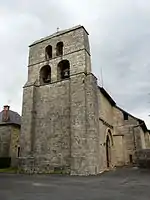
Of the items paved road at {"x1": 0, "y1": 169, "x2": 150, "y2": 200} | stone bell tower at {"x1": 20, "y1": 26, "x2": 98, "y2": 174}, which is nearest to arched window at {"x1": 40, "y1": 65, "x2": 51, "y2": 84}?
stone bell tower at {"x1": 20, "y1": 26, "x2": 98, "y2": 174}

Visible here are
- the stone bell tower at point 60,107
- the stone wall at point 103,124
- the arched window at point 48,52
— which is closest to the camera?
the stone bell tower at point 60,107

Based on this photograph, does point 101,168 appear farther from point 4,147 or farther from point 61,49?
point 4,147

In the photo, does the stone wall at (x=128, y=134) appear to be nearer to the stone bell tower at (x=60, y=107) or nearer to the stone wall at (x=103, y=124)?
the stone wall at (x=103, y=124)

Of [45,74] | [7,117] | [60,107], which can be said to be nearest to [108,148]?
[60,107]

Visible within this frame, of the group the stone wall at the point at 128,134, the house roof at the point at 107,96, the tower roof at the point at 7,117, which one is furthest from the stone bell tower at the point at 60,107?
the tower roof at the point at 7,117

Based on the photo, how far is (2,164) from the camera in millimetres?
25500

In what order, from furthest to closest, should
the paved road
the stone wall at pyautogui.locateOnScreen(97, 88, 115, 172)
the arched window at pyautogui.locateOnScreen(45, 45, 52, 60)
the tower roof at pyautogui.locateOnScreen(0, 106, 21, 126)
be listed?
the tower roof at pyautogui.locateOnScreen(0, 106, 21, 126) → the arched window at pyautogui.locateOnScreen(45, 45, 52, 60) → the stone wall at pyautogui.locateOnScreen(97, 88, 115, 172) → the paved road

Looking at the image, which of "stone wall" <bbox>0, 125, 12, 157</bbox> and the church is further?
"stone wall" <bbox>0, 125, 12, 157</bbox>

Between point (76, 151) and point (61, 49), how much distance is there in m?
11.0

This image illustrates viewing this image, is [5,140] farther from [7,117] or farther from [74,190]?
[74,190]

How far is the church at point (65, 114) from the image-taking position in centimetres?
1677

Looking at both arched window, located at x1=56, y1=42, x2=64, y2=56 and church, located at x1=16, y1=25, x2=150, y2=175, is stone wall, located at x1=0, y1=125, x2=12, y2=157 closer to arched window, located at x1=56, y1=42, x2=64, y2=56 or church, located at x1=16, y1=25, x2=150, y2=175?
church, located at x1=16, y1=25, x2=150, y2=175

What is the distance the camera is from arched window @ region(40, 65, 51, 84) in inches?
858

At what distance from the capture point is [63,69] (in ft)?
70.9
